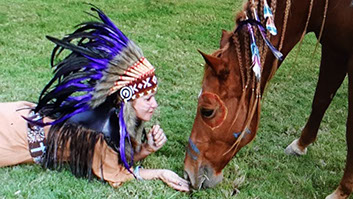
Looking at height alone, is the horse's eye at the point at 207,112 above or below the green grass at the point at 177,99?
above

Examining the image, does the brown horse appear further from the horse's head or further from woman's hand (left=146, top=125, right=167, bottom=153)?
woman's hand (left=146, top=125, right=167, bottom=153)

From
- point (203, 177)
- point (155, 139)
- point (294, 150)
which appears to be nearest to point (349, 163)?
point (294, 150)

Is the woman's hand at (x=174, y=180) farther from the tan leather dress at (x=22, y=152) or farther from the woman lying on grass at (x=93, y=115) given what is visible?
the tan leather dress at (x=22, y=152)

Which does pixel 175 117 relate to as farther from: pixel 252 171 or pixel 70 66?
pixel 70 66

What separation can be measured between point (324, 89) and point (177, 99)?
1.20 m

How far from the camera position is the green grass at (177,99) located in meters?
2.15

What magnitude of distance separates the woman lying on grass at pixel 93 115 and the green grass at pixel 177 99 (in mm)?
85

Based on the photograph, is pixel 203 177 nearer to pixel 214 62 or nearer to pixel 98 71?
pixel 214 62

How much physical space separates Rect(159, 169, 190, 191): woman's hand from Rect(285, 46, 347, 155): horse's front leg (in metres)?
0.94

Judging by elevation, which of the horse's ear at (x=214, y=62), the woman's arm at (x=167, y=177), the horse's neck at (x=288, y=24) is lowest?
the woman's arm at (x=167, y=177)

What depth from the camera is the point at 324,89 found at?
264 cm

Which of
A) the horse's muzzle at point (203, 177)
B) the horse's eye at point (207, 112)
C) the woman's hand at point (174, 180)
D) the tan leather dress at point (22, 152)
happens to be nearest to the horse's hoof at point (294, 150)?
the horse's muzzle at point (203, 177)

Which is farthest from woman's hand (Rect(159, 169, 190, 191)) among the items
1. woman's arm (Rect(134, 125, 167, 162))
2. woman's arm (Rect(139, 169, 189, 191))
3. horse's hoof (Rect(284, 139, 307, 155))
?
horse's hoof (Rect(284, 139, 307, 155))

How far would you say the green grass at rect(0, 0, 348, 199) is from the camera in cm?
215
